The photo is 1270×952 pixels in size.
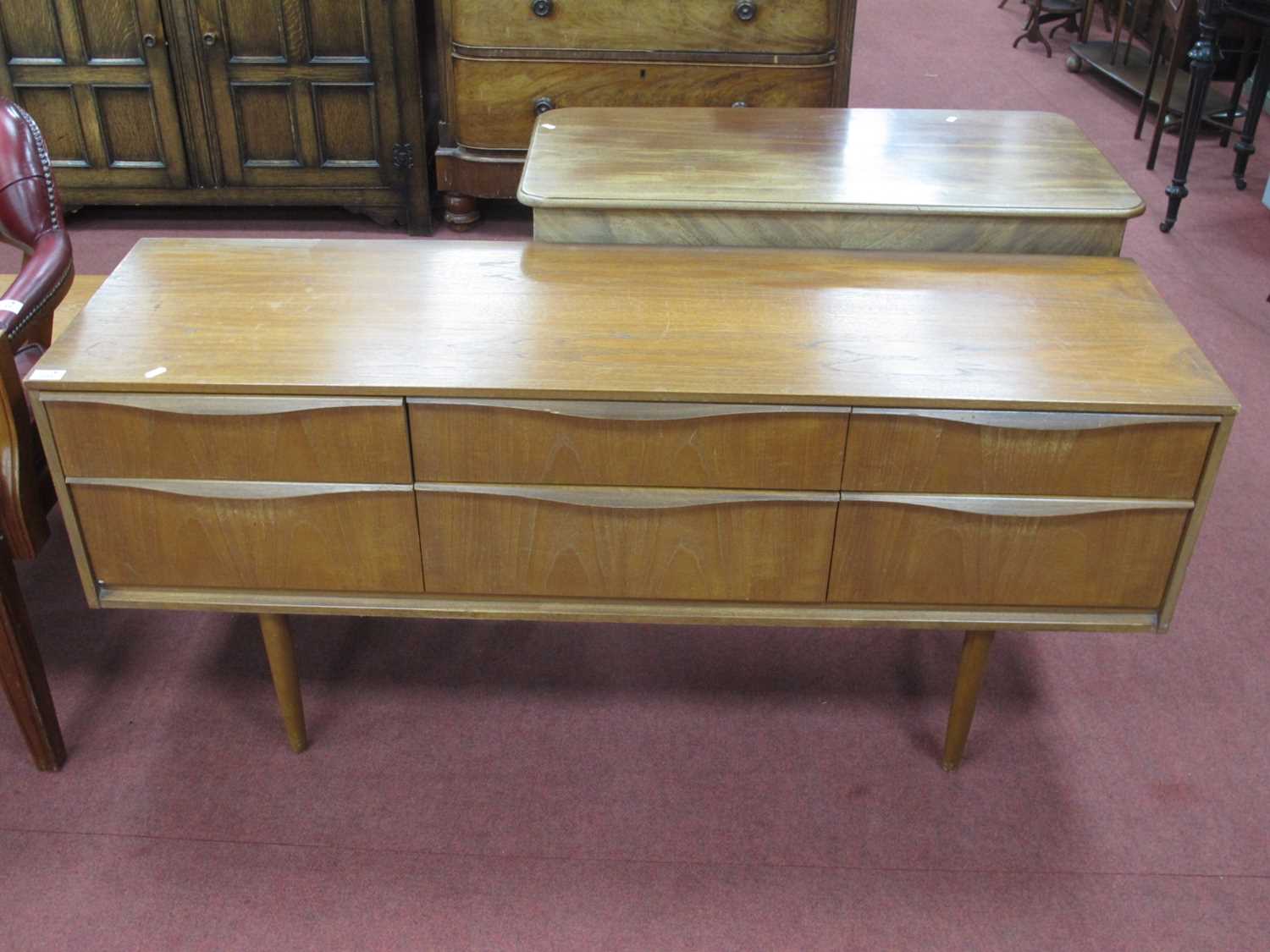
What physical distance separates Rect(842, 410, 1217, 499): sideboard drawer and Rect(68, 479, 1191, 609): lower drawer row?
23 millimetres

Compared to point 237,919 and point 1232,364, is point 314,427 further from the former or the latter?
point 1232,364

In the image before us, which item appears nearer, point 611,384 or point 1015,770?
point 611,384

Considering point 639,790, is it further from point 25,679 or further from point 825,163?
point 825,163

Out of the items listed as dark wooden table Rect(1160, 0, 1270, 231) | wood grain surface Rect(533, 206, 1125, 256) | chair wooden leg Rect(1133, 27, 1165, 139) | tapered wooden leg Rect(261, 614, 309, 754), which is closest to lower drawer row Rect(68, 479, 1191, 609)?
tapered wooden leg Rect(261, 614, 309, 754)

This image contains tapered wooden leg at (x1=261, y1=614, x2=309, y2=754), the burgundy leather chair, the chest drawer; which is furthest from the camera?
the chest drawer

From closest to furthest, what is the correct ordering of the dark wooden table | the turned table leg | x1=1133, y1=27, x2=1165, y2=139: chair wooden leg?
the dark wooden table < the turned table leg < x1=1133, y1=27, x2=1165, y2=139: chair wooden leg

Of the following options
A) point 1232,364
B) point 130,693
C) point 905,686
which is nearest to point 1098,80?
point 1232,364

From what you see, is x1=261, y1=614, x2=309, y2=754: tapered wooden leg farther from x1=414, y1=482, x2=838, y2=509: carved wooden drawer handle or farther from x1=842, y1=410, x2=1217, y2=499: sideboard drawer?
x1=842, y1=410, x2=1217, y2=499: sideboard drawer

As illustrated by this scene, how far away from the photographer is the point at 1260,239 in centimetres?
358

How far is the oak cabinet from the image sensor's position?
3.12 m

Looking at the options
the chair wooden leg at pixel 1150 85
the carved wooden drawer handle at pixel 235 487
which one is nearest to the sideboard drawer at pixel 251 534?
the carved wooden drawer handle at pixel 235 487

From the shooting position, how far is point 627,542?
1.60 metres

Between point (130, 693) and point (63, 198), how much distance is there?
1916 millimetres

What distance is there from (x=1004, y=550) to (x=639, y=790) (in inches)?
25.7
